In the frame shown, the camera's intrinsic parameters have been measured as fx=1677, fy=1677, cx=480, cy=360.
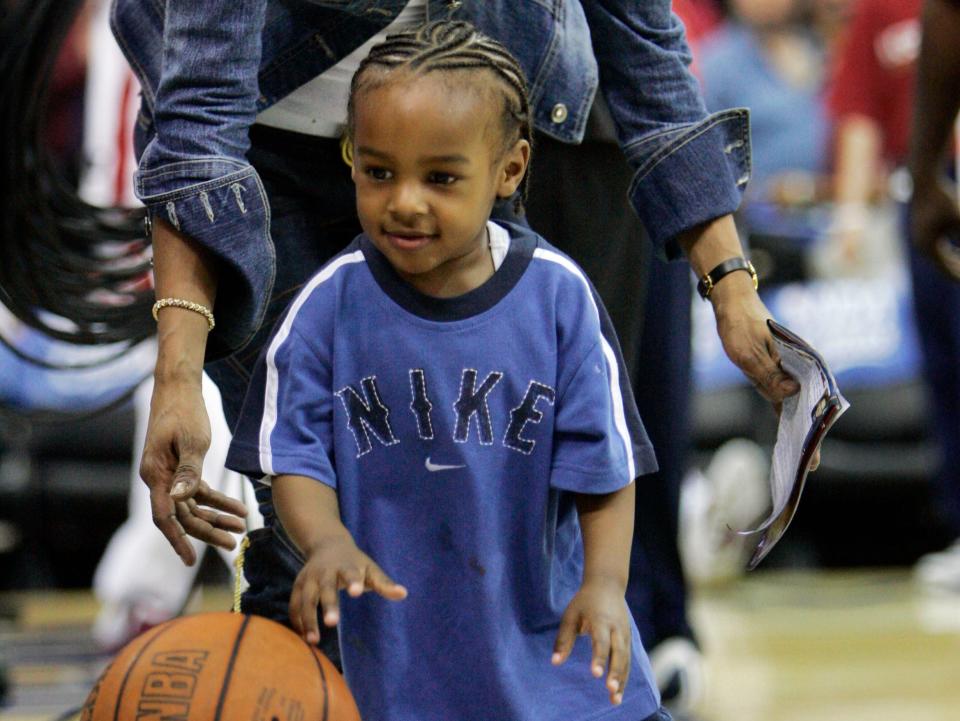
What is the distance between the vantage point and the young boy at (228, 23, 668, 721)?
1.95m

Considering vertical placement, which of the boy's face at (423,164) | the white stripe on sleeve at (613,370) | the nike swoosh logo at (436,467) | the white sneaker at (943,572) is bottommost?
the white sneaker at (943,572)

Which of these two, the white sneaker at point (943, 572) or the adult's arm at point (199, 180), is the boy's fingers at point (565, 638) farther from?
the white sneaker at point (943, 572)

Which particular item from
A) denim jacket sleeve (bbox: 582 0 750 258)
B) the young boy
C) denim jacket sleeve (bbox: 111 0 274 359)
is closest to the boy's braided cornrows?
the young boy

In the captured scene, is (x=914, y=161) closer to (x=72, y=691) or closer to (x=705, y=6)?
(x=72, y=691)

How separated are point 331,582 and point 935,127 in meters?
1.85

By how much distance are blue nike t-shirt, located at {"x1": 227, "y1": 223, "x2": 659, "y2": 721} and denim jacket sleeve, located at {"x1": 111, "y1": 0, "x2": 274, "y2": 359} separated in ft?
0.38

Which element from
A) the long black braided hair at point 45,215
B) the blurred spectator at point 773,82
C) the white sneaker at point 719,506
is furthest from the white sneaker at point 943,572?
the long black braided hair at point 45,215

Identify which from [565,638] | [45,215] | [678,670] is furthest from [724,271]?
[45,215]

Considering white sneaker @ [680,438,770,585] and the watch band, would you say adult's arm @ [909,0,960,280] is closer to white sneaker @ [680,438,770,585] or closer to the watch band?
the watch band

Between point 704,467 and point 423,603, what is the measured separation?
414 cm

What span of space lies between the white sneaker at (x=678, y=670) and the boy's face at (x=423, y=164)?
6.41ft

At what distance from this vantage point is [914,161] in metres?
3.25

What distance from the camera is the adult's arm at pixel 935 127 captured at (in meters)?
3.11

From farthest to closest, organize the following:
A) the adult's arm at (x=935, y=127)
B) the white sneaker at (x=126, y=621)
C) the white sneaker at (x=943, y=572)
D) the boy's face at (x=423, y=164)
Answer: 1. the white sneaker at (x=943, y=572)
2. the white sneaker at (x=126, y=621)
3. the adult's arm at (x=935, y=127)
4. the boy's face at (x=423, y=164)
